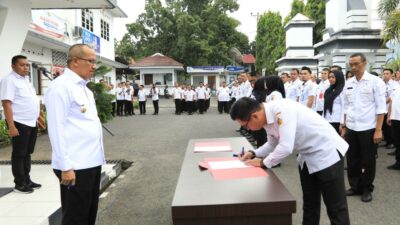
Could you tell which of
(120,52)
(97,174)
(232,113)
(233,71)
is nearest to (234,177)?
(232,113)

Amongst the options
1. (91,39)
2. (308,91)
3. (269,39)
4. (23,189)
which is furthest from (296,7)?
(23,189)

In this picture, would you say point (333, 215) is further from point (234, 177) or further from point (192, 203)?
point (192, 203)

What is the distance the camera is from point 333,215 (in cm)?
307

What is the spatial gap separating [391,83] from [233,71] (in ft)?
85.5

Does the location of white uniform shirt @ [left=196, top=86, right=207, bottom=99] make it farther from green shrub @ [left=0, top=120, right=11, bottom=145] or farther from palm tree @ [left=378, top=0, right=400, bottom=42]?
green shrub @ [left=0, top=120, right=11, bottom=145]

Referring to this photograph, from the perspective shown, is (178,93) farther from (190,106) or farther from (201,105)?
(201,105)

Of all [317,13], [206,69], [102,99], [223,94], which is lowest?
[223,94]

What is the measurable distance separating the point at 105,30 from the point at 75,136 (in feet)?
73.6

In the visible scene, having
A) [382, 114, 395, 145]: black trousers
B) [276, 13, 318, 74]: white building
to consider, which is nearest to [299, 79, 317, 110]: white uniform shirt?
[382, 114, 395, 145]: black trousers

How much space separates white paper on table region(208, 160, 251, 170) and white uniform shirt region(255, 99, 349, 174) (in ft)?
1.19

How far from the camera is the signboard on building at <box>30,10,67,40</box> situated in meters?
13.5

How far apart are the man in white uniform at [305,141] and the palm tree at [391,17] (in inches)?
407

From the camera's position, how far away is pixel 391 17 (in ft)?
38.9

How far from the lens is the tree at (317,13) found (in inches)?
1100
